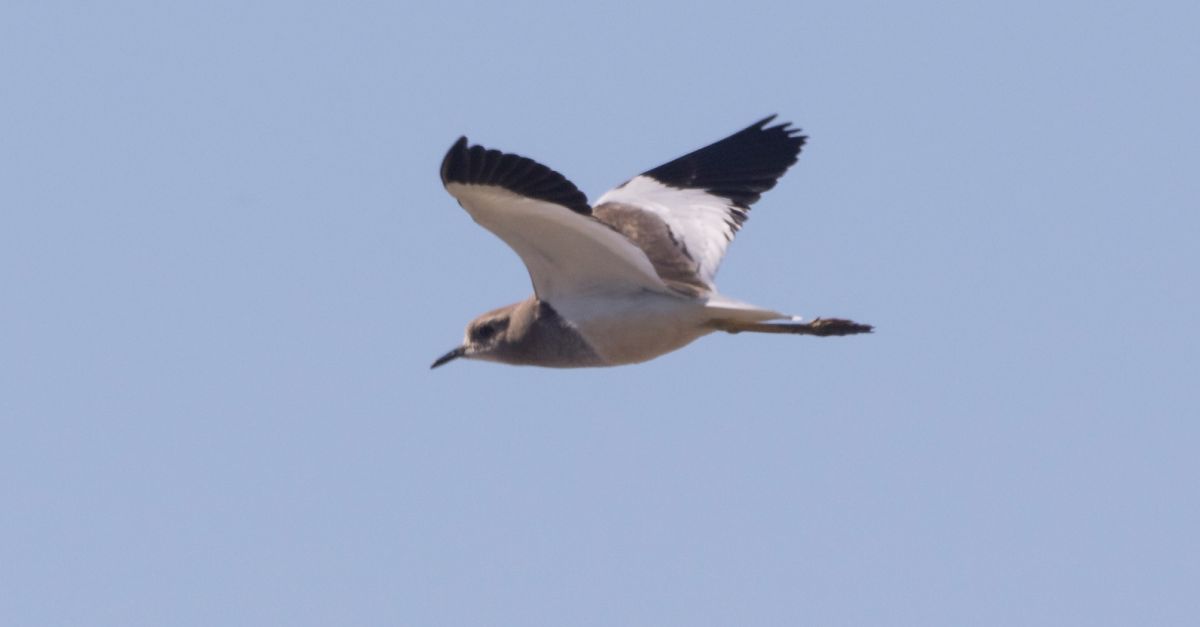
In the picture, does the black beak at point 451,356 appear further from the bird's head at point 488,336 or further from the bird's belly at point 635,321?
the bird's belly at point 635,321

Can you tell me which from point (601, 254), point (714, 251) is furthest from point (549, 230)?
point (714, 251)

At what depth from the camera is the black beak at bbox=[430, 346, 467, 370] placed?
538 inches

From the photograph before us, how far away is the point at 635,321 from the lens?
489 inches

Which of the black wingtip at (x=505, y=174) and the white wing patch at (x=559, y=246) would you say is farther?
the white wing patch at (x=559, y=246)

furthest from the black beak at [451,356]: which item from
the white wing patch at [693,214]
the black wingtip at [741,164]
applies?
the black wingtip at [741,164]

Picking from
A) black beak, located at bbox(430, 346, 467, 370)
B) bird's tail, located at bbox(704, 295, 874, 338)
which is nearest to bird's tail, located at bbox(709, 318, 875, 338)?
bird's tail, located at bbox(704, 295, 874, 338)

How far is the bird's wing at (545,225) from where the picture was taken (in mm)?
11062

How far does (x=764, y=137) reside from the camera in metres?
15.9

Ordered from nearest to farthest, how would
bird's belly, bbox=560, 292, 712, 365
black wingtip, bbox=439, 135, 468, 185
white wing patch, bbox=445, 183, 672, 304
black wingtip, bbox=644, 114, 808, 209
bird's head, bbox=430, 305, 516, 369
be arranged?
black wingtip, bbox=439, 135, 468, 185
white wing patch, bbox=445, 183, 672, 304
bird's belly, bbox=560, 292, 712, 365
bird's head, bbox=430, 305, 516, 369
black wingtip, bbox=644, 114, 808, 209

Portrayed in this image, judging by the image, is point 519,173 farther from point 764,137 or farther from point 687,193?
point 764,137

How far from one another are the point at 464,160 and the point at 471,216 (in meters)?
0.79

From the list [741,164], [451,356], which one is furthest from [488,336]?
[741,164]

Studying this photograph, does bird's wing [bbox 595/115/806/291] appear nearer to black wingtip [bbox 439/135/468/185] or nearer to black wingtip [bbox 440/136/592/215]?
black wingtip [bbox 440/136/592/215]

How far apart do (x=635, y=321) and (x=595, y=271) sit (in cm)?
42
